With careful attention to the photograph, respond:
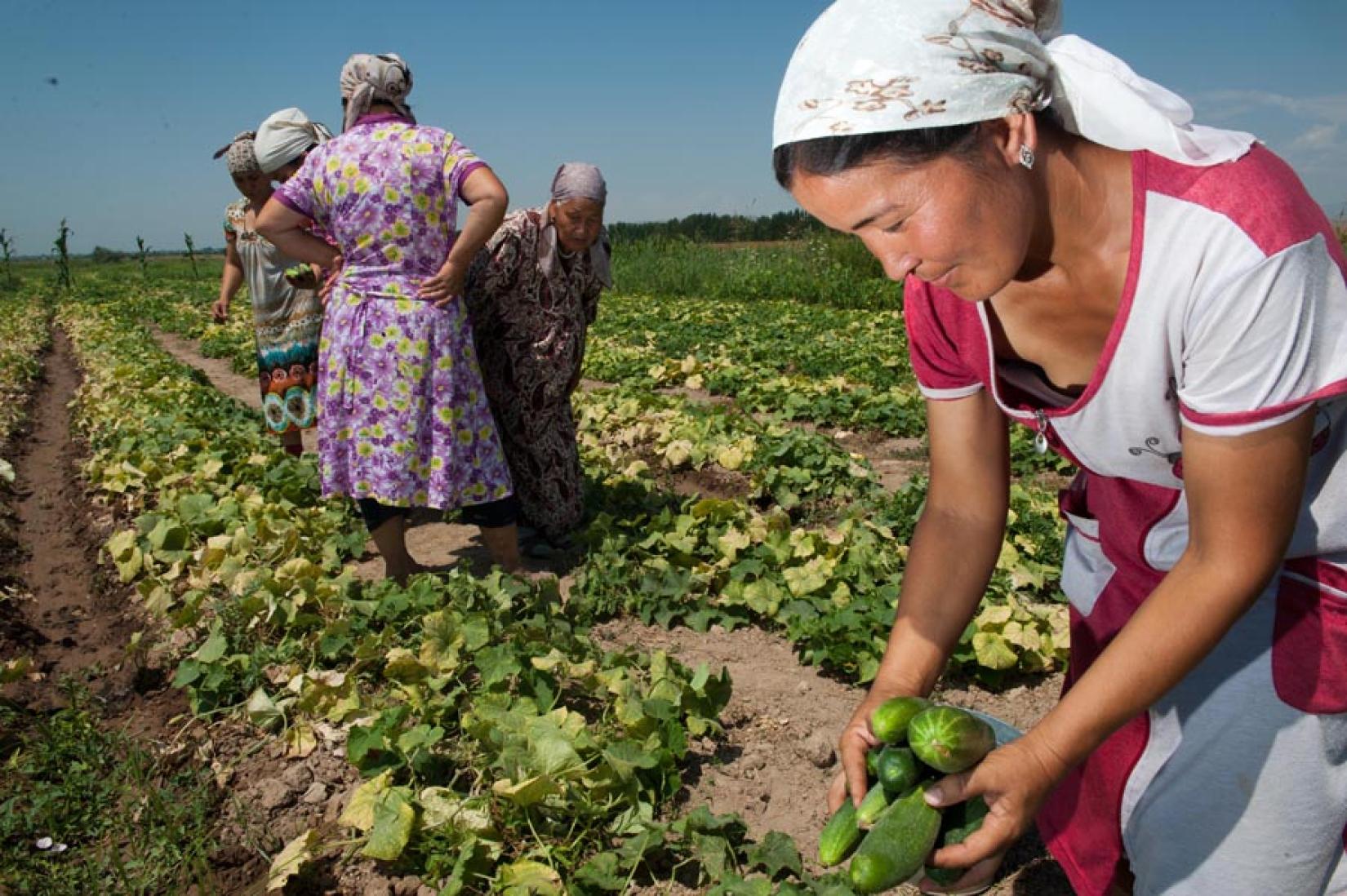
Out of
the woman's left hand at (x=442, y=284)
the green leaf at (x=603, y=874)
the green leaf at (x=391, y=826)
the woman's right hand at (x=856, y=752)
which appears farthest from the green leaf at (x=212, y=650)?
the woman's right hand at (x=856, y=752)

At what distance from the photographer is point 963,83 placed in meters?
1.29

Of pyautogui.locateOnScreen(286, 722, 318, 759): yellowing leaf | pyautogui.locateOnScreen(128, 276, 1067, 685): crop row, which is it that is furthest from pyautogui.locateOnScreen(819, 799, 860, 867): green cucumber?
pyautogui.locateOnScreen(286, 722, 318, 759): yellowing leaf

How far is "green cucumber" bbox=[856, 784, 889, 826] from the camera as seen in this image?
158 cm

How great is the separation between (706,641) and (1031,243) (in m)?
2.62

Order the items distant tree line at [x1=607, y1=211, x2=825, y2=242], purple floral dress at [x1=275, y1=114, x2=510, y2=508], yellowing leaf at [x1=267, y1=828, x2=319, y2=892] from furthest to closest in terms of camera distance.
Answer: distant tree line at [x1=607, y1=211, x2=825, y2=242]
purple floral dress at [x1=275, y1=114, x2=510, y2=508]
yellowing leaf at [x1=267, y1=828, x2=319, y2=892]

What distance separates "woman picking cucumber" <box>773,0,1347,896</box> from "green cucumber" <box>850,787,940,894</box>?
0.04 meters

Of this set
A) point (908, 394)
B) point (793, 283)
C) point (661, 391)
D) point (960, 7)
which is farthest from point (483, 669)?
point (793, 283)

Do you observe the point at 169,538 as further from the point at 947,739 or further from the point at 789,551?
the point at 947,739

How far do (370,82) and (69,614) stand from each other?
9.44 feet

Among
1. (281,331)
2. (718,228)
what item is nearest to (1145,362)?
(281,331)

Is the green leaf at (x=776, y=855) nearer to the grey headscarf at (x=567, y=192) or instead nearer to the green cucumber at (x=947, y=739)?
the green cucumber at (x=947, y=739)

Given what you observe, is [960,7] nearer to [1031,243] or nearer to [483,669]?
[1031,243]

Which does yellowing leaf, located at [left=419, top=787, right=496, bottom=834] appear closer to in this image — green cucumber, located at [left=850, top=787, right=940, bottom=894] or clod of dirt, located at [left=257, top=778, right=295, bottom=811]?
clod of dirt, located at [left=257, top=778, right=295, bottom=811]

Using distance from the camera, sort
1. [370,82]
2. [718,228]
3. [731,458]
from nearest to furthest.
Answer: [370,82]
[731,458]
[718,228]
